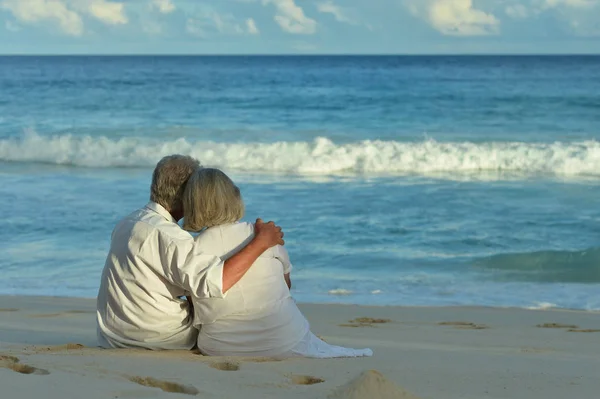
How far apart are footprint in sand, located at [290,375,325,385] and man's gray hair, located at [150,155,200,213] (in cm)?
94

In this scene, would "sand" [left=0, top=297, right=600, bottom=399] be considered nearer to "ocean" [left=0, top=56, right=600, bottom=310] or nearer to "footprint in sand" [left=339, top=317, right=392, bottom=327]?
"footprint in sand" [left=339, top=317, right=392, bottom=327]

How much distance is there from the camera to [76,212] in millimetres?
11031

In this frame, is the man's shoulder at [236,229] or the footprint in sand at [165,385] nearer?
the footprint in sand at [165,385]

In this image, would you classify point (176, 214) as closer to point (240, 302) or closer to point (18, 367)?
point (240, 302)

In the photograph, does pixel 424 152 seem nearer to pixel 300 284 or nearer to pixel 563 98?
pixel 300 284

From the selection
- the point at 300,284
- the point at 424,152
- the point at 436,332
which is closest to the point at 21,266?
the point at 300,284

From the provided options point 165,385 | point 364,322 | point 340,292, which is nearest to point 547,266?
point 340,292

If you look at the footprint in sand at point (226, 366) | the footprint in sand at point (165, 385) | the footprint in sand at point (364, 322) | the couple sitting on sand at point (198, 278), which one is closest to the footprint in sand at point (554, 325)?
the footprint in sand at point (364, 322)

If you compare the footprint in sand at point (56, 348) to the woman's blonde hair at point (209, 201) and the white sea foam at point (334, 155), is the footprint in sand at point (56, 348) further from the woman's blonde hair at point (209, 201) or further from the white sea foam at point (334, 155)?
the white sea foam at point (334, 155)

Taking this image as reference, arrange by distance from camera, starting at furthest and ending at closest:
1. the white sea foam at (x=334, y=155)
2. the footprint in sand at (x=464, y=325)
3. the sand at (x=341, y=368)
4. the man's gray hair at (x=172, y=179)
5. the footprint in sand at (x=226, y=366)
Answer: the white sea foam at (x=334, y=155)
the footprint in sand at (x=464, y=325)
the man's gray hair at (x=172, y=179)
the footprint in sand at (x=226, y=366)
the sand at (x=341, y=368)

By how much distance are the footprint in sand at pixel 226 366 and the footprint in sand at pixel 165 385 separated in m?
0.37

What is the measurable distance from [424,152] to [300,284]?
10.5 metres

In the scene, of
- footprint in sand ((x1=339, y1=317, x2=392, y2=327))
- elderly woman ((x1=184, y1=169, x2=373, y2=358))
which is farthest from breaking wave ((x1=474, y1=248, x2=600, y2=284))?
elderly woman ((x1=184, y1=169, x2=373, y2=358))

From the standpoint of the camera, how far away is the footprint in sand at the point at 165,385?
10.0 ft
